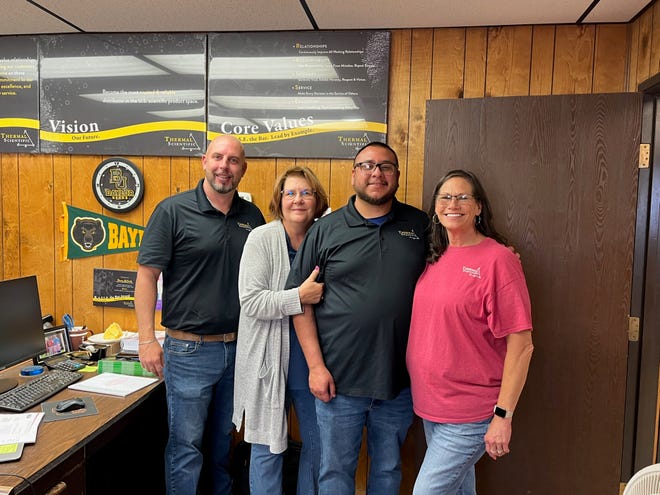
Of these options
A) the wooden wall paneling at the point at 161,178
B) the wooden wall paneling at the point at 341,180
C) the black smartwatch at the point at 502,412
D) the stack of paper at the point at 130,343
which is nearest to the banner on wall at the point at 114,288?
the stack of paper at the point at 130,343

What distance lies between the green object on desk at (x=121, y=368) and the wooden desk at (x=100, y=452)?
129 mm

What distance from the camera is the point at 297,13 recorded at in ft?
7.17

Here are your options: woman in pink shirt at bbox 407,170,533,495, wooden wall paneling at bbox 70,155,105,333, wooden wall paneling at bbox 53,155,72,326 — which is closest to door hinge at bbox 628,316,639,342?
woman in pink shirt at bbox 407,170,533,495

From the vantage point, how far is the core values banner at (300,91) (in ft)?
7.72

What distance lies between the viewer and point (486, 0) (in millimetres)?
1999

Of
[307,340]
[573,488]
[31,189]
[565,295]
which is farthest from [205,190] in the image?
[573,488]

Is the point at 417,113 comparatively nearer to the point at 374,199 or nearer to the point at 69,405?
the point at 374,199

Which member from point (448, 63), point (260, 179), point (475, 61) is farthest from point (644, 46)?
point (260, 179)

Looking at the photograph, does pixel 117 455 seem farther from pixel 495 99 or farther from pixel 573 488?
pixel 495 99

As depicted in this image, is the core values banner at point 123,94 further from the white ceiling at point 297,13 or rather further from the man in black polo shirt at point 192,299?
the man in black polo shirt at point 192,299

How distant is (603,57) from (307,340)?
1.84 m

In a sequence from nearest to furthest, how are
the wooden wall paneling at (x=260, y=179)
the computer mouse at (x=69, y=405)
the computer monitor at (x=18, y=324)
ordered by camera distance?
the computer mouse at (x=69, y=405) → the computer monitor at (x=18, y=324) → the wooden wall paneling at (x=260, y=179)

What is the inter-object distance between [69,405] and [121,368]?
41 centimetres

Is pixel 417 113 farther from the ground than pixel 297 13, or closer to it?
closer to it
